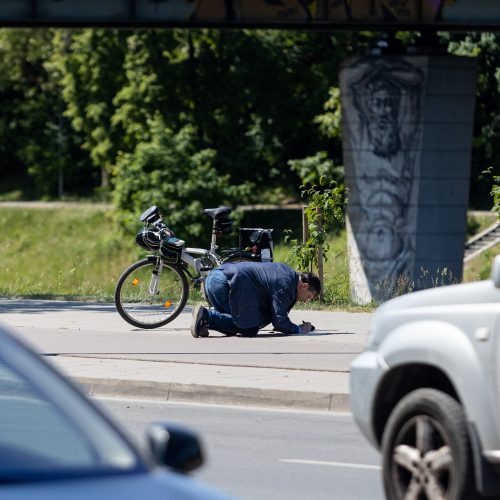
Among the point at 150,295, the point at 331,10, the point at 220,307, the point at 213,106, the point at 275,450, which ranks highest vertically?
the point at 331,10

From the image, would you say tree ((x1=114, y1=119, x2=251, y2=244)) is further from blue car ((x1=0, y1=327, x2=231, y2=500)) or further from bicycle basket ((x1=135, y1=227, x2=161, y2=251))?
→ blue car ((x1=0, y1=327, x2=231, y2=500))

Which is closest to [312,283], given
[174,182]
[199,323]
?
[199,323]

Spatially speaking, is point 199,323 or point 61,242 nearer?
point 199,323

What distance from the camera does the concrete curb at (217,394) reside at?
428 inches

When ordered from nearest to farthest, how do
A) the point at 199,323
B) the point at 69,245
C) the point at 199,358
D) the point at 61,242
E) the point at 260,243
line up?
the point at 199,358 → the point at 199,323 → the point at 260,243 → the point at 69,245 → the point at 61,242

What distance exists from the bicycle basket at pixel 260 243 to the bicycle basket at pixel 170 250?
119 cm

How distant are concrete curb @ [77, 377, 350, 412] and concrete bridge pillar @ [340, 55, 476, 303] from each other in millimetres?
19877

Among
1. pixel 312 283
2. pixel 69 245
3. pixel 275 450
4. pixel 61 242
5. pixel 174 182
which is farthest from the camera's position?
pixel 61 242

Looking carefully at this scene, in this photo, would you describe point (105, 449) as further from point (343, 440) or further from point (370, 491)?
point (343, 440)

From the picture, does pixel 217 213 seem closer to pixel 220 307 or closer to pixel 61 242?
pixel 220 307

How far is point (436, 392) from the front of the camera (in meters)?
6.41

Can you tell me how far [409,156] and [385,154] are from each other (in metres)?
0.53

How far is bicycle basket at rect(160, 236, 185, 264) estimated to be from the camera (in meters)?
15.5

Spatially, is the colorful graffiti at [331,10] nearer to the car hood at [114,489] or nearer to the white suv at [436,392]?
the white suv at [436,392]
